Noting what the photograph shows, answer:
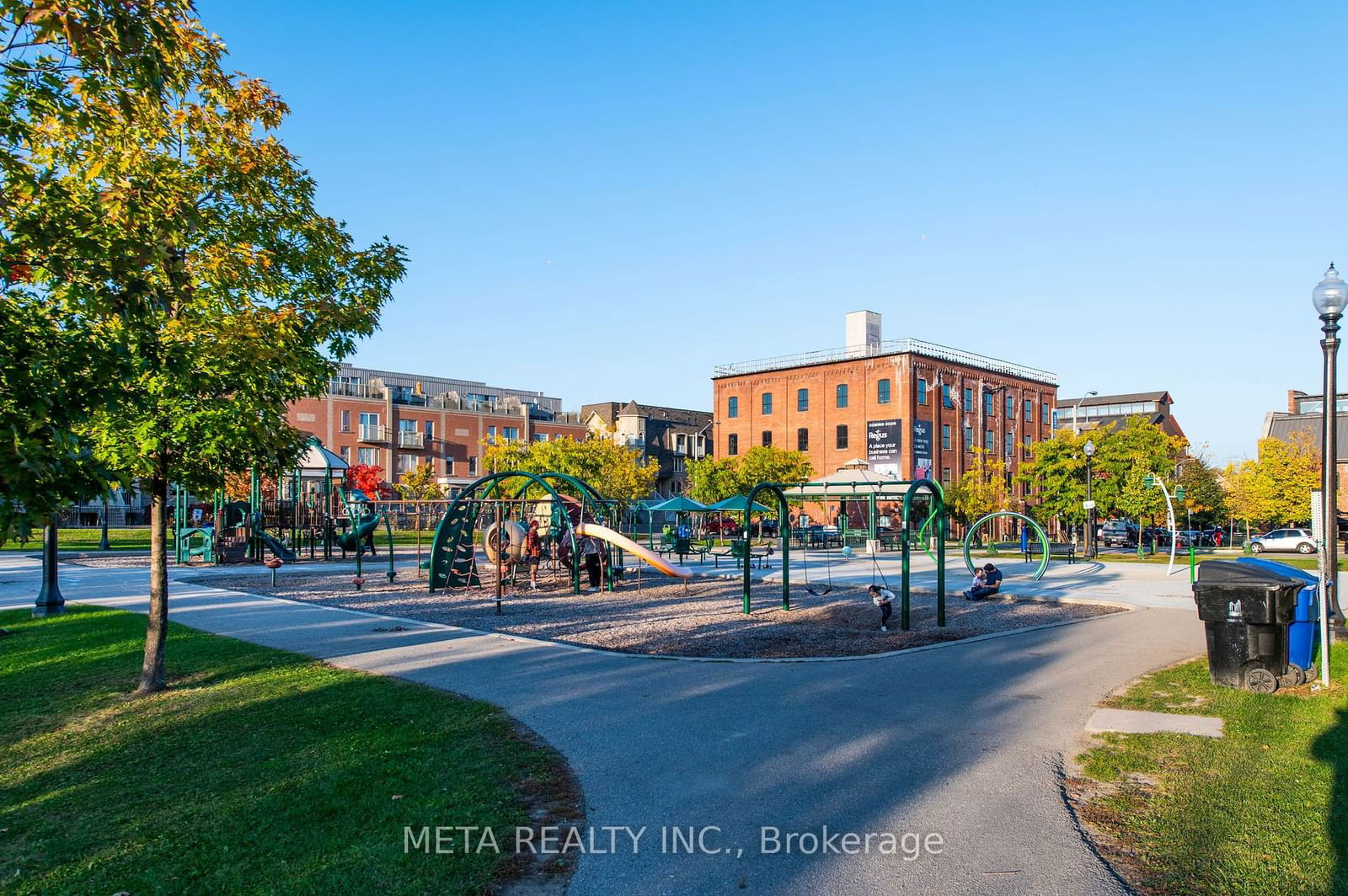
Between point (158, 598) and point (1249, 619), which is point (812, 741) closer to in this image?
point (1249, 619)

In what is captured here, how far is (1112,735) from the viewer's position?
8016 mm

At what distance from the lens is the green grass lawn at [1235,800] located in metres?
5.00

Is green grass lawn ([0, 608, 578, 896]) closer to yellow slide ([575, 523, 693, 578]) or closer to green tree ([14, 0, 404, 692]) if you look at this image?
green tree ([14, 0, 404, 692])

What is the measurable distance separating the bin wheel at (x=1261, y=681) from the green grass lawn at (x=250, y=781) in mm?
7642

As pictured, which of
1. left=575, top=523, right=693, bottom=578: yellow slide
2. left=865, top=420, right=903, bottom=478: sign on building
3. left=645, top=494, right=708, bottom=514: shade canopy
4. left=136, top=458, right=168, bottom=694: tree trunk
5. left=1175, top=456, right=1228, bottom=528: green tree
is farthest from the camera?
left=865, top=420, right=903, bottom=478: sign on building

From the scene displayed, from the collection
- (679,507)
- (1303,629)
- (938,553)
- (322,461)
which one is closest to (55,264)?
(1303,629)

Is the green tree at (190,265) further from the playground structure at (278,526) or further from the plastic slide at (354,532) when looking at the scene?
the plastic slide at (354,532)

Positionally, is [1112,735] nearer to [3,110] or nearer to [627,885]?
[627,885]

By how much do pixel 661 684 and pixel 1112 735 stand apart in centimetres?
458

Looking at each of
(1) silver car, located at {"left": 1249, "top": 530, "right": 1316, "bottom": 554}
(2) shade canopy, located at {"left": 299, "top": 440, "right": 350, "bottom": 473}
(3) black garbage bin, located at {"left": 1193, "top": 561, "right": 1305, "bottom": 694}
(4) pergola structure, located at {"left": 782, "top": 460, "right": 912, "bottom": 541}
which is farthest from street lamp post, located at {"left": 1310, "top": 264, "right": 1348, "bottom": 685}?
(1) silver car, located at {"left": 1249, "top": 530, "right": 1316, "bottom": 554}

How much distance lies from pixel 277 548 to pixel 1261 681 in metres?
28.8

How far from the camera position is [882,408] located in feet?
203

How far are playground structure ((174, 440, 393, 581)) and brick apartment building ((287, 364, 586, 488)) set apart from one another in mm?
24644

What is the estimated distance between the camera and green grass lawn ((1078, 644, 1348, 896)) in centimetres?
500
